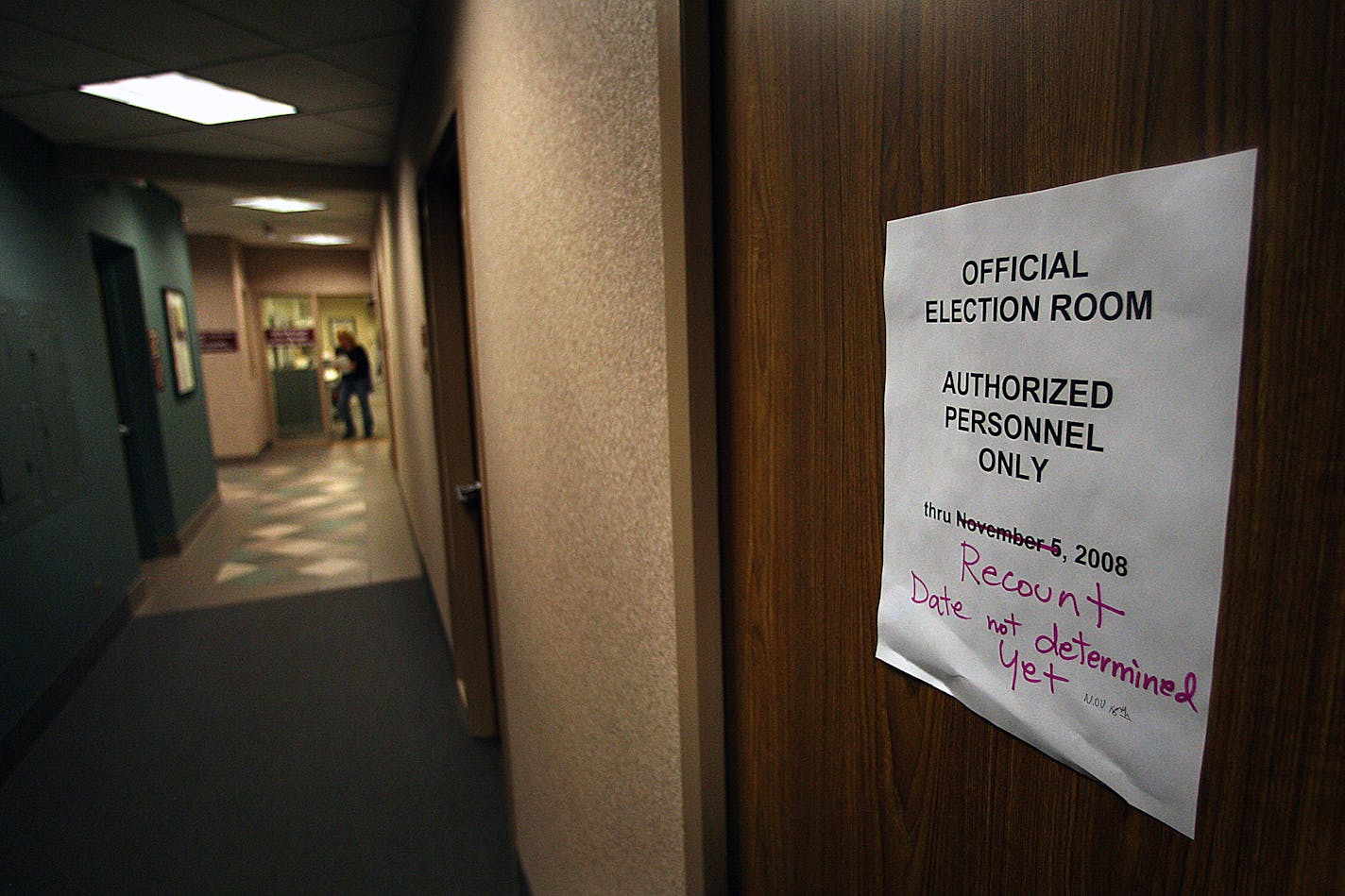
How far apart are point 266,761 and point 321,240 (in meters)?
6.44

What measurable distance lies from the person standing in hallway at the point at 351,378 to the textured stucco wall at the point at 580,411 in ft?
25.1

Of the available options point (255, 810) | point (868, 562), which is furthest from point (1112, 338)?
point (255, 810)

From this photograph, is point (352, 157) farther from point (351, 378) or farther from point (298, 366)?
point (298, 366)

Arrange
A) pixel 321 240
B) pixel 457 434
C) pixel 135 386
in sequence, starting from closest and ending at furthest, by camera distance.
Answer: pixel 457 434, pixel 135 386, pixel 321 240

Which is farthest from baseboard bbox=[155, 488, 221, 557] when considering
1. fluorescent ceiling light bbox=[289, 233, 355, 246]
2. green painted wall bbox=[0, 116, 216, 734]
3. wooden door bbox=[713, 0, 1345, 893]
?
wooden door bbox=[713, 0, 1345, 893]

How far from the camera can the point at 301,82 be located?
2.50m

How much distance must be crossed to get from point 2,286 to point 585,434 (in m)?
2.78

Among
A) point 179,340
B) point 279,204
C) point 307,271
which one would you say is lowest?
point 179,340

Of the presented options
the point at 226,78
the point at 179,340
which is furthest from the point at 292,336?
the point at 226,78

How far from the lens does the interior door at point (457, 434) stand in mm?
2217

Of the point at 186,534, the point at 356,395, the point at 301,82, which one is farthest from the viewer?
the point at 356,395

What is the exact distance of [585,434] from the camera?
900 mm

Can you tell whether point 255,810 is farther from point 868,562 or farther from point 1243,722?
point 1243,722

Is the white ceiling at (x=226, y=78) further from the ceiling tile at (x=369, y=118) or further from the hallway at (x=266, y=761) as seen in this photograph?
the hallway at (x=266, y=761)
